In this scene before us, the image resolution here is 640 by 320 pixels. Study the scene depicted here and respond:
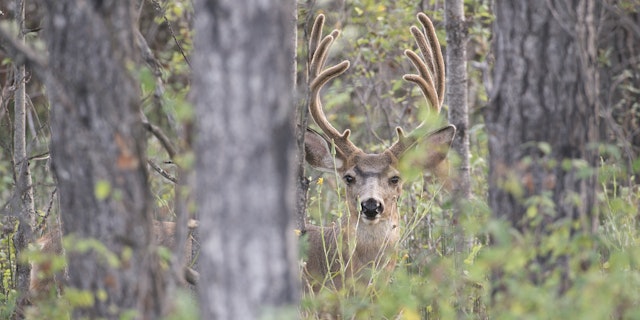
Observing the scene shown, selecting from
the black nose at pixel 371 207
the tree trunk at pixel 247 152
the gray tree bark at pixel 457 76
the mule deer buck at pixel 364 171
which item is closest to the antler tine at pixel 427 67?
the mule deer buck at pixel 364 171

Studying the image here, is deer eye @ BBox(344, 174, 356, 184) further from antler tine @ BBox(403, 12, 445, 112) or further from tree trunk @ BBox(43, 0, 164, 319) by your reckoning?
tree trunk @ BBox(43, 0, 164, 319)

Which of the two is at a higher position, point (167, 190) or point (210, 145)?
point (210, 145)

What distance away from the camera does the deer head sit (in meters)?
7.21

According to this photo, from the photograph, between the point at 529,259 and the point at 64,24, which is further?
the point at 529,259

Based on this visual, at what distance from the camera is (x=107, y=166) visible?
3.85 m

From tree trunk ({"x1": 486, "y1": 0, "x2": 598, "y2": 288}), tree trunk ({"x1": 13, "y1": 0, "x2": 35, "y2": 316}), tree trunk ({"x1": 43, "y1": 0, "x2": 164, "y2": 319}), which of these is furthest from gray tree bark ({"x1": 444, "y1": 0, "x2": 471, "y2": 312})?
tree trunk ({"x1": 43, "y1": 0, "x2": 164, "y2": 319})

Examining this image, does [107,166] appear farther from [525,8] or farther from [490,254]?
[525,8]

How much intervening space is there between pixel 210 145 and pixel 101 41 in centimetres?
80

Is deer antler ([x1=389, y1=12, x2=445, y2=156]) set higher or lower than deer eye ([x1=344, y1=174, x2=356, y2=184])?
higher

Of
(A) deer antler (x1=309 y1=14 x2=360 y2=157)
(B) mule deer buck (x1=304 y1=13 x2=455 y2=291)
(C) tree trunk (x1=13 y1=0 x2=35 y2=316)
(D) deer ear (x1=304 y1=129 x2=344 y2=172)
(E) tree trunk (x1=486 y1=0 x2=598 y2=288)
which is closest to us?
(E) tree trunk (x1=486 y1=0 x2=598 y2=288)

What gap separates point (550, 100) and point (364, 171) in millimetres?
3399

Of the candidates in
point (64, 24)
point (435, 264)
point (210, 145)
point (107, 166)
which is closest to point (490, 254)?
point (435, 264)

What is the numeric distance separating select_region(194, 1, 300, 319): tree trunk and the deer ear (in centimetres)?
462

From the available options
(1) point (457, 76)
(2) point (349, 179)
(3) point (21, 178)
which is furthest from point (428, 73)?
(3) point (21, 178)
